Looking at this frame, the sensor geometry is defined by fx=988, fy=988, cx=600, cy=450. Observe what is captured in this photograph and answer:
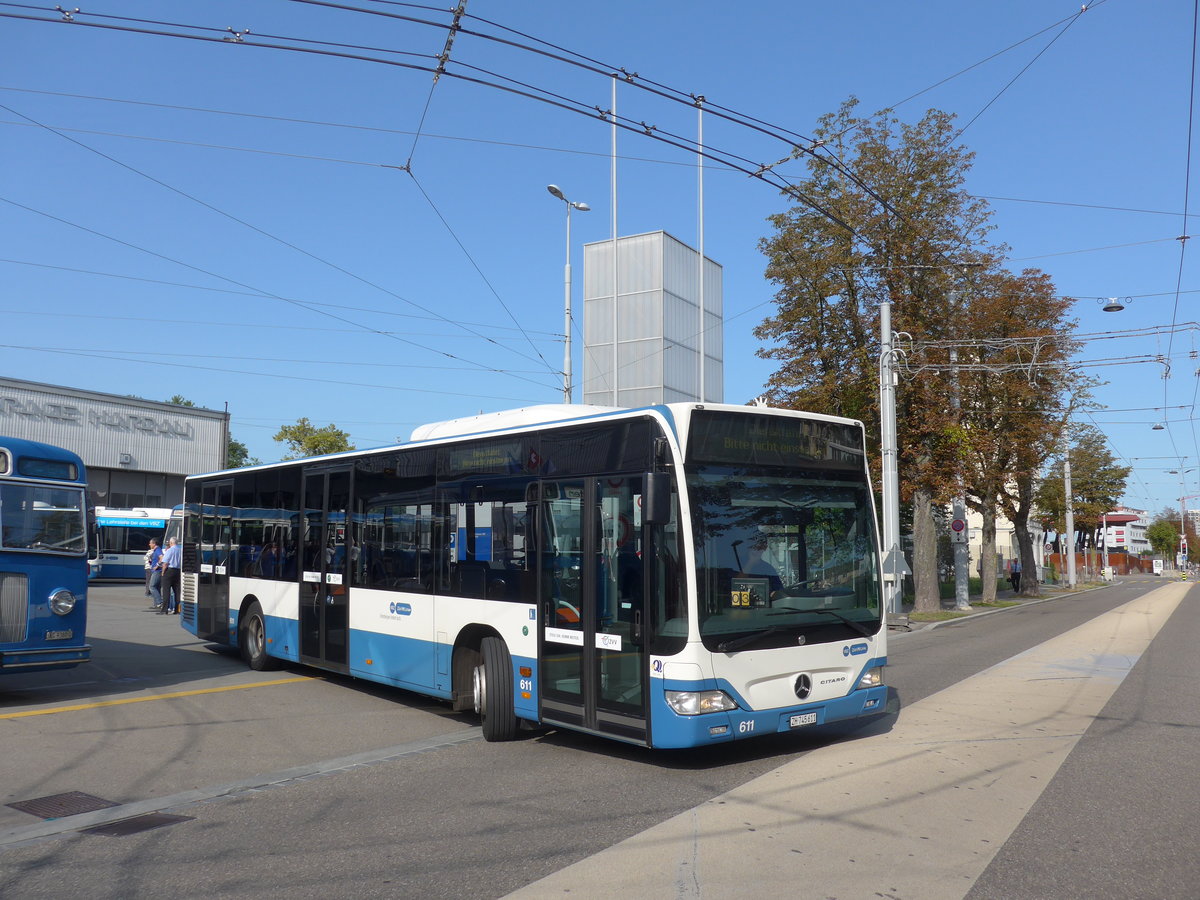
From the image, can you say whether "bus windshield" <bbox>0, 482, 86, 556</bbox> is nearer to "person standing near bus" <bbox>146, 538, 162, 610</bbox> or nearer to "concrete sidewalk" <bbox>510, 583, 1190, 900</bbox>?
"concrete sidewalk" <bbox>510, 583, 1190, 900</bbox>

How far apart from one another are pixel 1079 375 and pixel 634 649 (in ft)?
108

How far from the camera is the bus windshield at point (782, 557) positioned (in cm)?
768

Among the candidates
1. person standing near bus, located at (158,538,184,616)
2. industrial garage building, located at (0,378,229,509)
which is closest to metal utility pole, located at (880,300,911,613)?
person standing near bus, located at (158,538,184,616)

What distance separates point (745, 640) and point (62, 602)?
322 inches

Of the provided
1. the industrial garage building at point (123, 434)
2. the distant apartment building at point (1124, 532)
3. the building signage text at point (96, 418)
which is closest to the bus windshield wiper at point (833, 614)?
the industrial garage building at point (123, 434)

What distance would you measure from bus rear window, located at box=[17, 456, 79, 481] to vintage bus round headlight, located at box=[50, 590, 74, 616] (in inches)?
55.8

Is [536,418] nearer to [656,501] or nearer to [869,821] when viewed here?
[656,501]

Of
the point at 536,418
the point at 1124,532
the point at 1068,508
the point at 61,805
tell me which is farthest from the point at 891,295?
the point at 1124,532

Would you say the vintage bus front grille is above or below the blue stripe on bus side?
above

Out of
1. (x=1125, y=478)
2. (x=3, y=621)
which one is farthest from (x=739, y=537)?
(x=1125, y=478)

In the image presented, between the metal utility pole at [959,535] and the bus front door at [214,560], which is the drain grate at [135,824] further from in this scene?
the metal utility pole at [959,535]

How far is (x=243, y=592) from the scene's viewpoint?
14.5 metres

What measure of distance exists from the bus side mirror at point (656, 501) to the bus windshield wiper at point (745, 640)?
109 cm

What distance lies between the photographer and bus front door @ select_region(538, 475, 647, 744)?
25.6 ft
